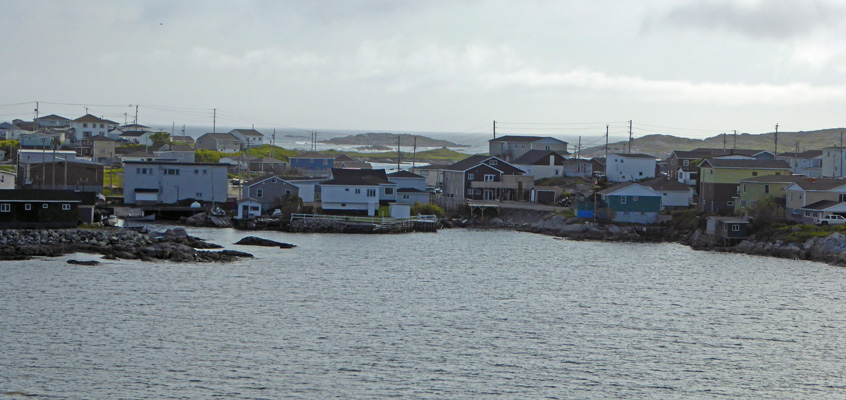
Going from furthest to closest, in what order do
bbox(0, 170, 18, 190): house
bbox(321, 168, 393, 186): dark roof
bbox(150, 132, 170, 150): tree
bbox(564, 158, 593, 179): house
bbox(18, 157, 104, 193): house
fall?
1. bbox(150, 132, 170, 150): tree
2. bbox(564, 158, 593, 179): house
3. bbox(18, 157, 104, 193): house
4. bbox(321, 168, 393, 186): dark roof
5. bbox(0, 170, 18, 190): house

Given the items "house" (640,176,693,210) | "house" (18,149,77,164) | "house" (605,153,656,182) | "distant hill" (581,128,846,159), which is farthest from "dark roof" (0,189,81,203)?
"distant hill" (581,128,846,159)

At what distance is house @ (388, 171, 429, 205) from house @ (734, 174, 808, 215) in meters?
18.7

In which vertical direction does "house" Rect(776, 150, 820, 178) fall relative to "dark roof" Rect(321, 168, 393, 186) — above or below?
above

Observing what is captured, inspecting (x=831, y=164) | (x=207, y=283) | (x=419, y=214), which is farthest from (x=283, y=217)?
(x=831, y=164)

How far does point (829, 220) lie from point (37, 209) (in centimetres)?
3640

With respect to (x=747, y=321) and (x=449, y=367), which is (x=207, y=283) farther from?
(x=747, y=321)

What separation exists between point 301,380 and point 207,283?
1275 cm

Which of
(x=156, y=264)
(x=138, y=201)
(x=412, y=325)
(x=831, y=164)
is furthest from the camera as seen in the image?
(x=831, y=164)

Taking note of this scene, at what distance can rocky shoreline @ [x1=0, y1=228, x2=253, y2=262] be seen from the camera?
126 ft

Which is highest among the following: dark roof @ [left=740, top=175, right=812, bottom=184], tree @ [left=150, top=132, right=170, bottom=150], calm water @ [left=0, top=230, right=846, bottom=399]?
tree @ [left=150, top=132, right=170, bottom=150]

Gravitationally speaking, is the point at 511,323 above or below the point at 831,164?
below

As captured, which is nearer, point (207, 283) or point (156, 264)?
point (207, 283)

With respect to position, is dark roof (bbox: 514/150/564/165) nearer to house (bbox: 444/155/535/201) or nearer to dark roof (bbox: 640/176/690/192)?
house (bbox: 444/155/535/201)

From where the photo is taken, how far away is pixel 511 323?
1113 inches
